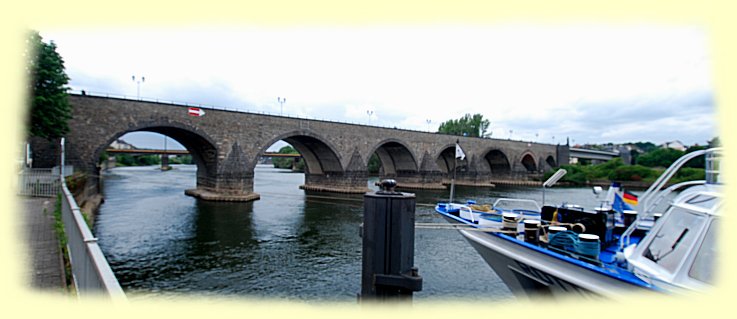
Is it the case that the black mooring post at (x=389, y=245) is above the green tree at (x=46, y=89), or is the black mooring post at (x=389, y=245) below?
below

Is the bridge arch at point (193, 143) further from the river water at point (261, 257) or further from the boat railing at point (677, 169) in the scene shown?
the boat railing at point (677, 169)

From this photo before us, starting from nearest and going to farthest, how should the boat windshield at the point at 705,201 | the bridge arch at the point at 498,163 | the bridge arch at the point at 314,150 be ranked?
the boat windshield at the point at 705,201, the bridge arch at the point at 314,150, the bridge arch at the point at 498,163

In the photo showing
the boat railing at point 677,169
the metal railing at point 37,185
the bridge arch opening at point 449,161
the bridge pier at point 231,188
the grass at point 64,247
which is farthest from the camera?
the bridge arch opening at point 449,161

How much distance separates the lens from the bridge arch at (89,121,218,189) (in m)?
24.7

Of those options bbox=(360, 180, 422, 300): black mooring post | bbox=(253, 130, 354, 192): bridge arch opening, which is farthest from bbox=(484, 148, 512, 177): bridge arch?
bbox=(360, 180, 422, 300): black mooring post

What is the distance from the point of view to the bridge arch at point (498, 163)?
64188 mm

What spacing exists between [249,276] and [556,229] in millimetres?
8682

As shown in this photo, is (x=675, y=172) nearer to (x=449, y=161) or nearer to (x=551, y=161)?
(x=449, y=161)

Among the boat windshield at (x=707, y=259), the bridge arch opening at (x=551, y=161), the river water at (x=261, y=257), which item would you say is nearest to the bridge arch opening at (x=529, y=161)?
the bridge arch opening at (x=551, y=161)

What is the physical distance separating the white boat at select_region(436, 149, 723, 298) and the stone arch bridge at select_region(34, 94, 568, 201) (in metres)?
24.5

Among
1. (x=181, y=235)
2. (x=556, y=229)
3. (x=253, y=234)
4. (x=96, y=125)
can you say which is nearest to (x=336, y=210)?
(x=253, y=234)

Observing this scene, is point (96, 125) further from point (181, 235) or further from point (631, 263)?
point (631, 263)

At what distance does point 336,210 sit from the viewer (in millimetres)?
25734

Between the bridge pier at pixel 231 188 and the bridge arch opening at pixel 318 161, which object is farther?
the bridge arch opening at pixel 318 161
